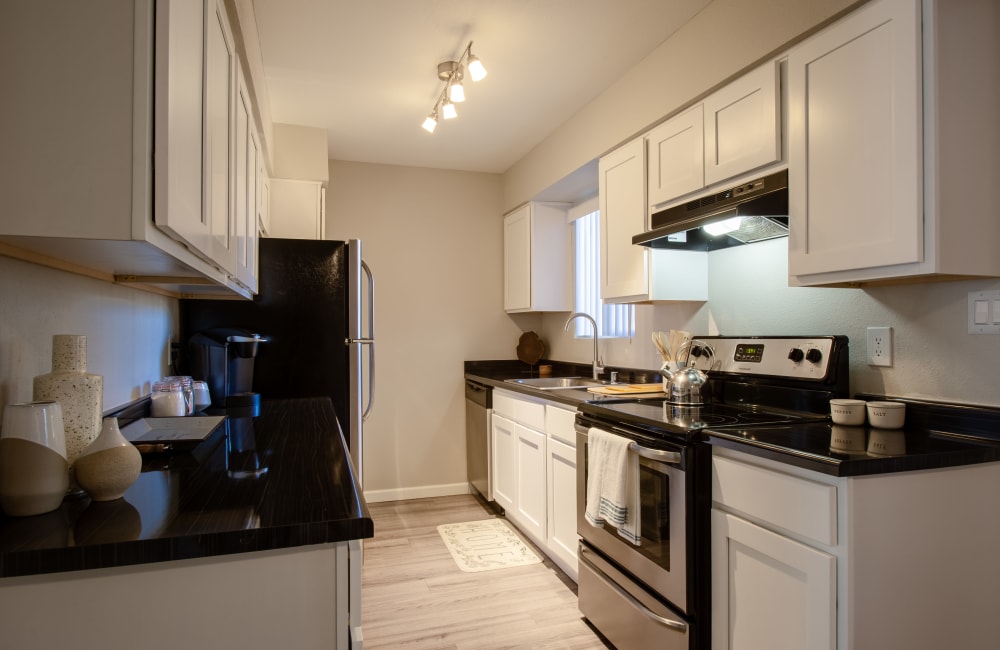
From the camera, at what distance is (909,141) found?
150 centimetres

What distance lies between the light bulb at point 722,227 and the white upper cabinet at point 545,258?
5.77 ft

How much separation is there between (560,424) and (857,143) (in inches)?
65.5

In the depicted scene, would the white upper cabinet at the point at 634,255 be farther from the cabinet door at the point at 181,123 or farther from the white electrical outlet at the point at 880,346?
the cabinet door at the point at 181,123

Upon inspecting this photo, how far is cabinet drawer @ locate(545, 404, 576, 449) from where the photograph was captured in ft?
8.75

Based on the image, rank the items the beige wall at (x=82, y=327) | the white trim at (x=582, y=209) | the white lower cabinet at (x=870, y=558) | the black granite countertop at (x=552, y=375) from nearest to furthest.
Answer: the beige wall at (x=82, y=327) < the white lower cabinet at (x=870, y=558) < the black granite countertop at (x=552, y=375) < the white trim at (x=582, y=209)

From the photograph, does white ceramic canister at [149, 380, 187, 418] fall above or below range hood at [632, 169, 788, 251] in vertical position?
below

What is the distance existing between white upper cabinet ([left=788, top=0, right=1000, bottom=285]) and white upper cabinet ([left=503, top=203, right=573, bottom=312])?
2431mm

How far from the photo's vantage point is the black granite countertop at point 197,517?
31.5 inches

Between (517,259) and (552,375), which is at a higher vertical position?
(517,259)

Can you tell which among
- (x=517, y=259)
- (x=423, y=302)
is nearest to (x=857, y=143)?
(x=517, y=259)

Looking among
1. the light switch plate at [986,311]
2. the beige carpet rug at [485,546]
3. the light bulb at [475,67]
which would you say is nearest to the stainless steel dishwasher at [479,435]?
the beige carpet rug at [485,546]

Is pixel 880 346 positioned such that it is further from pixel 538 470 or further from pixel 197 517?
pixel 197 517

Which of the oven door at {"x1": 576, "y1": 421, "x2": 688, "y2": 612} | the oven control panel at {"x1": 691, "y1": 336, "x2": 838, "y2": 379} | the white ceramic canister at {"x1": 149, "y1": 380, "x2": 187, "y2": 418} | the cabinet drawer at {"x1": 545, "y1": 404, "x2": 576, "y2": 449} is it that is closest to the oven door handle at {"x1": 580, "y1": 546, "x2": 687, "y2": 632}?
the oven door at {"x1": 576, "y1": 421, "x2": 688, "y2": 612}

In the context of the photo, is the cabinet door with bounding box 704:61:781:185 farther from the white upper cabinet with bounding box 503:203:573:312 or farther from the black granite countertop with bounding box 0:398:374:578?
the white upper cabinet with bounding box 503:203:573:312
